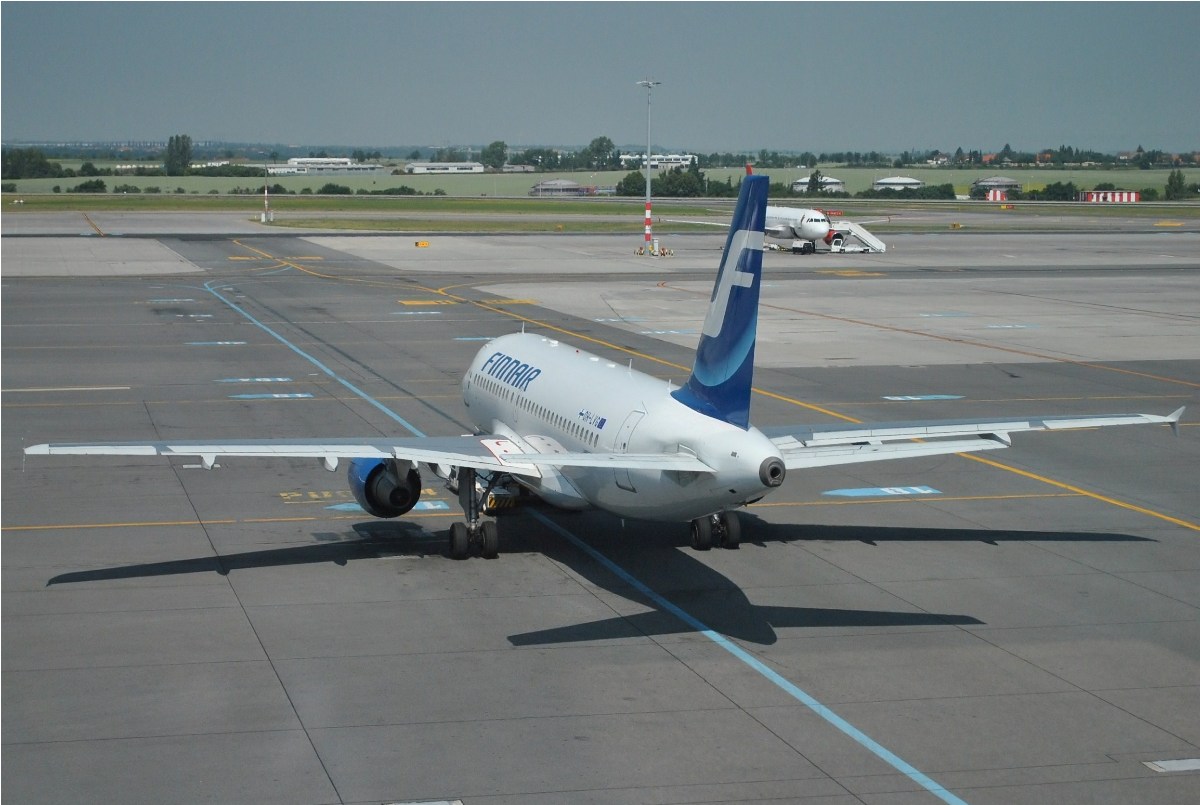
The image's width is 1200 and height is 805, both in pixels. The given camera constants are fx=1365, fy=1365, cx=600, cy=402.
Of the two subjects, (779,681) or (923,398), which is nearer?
(779,681)

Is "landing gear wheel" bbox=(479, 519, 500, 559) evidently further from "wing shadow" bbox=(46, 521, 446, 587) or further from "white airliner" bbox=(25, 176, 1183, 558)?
"wing shadow" bbox=(46, 521, 446, 587)

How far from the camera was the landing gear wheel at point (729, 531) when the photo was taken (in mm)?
28078

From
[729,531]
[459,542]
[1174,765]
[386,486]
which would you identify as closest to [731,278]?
[729,531]

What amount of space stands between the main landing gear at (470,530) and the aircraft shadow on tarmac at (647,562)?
38.2 inches

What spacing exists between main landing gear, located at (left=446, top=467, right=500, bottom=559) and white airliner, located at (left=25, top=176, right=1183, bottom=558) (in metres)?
0.03

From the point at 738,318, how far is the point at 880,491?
11.7 metres

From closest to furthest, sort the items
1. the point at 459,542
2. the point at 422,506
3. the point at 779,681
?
1. the point at 779,681
2. the point at 459,542
3. the point at 422,506

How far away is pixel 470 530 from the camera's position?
90.0 feet

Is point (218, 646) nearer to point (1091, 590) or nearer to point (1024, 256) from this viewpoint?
point (1091, 590)

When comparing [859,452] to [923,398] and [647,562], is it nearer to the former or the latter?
[647,562]

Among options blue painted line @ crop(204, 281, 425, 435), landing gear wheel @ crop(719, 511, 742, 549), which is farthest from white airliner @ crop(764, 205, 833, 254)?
landing gear wheel @ crop(719, 511, 742, 549)

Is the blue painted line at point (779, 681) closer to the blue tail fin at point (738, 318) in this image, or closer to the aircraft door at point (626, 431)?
the aircraft door at point (626, 431)

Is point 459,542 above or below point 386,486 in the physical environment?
below

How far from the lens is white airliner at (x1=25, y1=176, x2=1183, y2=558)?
22766 millimetres
